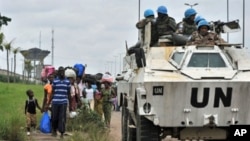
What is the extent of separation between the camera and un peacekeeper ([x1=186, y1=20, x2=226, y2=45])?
40.4ft

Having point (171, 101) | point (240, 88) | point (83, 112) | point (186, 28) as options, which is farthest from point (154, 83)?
point (83, 112)

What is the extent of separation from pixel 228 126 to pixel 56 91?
475cm

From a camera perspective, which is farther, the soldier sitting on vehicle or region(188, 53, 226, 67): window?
the soldier sitting on vehicle

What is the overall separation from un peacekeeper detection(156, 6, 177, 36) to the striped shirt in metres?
2.42

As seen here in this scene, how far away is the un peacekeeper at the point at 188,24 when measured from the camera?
14.1 meters

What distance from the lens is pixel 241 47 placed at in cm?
1255

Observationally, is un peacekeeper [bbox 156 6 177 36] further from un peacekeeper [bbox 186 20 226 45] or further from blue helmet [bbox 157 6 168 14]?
un peacekeeper [bbox 186 20 226 45]

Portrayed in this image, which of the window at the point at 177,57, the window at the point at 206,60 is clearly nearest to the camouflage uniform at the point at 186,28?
the window at the point at 177,57

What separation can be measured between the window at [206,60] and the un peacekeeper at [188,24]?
2221mm

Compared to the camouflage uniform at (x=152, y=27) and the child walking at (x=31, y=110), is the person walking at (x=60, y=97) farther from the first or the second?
the camouflage uniform at (x=152, y=27)

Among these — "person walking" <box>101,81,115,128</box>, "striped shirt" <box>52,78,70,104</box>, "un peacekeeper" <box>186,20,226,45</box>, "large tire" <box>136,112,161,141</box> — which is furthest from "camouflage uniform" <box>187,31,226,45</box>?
"person walking" <box>101,81,115,128</box>

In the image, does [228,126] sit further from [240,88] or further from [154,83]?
[154,83]

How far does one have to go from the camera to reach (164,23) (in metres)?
13.9

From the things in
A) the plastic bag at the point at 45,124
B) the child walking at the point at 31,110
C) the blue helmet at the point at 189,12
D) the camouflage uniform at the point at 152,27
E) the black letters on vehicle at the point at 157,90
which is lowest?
the plastic bag at the point at 45,124
